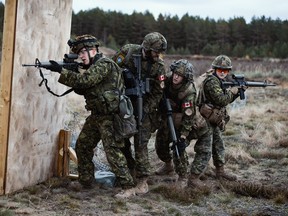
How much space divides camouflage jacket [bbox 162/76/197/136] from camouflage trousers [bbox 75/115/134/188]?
46.1 inches

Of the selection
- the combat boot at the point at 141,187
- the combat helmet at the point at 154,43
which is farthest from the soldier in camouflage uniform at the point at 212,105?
the combat helmet at the point at 154,43

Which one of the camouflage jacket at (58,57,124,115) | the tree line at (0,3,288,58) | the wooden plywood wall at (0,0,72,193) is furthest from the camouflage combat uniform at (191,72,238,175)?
the tree line at (0,3,288,58)

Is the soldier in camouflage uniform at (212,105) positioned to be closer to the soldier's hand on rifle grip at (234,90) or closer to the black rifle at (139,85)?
the soldier's hand on rifle grip at (234,90)

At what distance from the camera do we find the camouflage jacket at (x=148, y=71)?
22.0 ft

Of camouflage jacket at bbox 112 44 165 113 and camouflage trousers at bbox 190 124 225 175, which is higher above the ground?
camouflage jacket at bbox 112 44 165 113

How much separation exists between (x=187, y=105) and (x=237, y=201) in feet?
5.24

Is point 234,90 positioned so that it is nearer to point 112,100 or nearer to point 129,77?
point 129,77

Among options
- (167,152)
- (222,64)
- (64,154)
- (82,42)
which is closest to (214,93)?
(222,64)

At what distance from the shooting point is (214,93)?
23.8 ft

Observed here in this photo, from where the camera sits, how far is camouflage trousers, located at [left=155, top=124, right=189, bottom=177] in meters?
7.06

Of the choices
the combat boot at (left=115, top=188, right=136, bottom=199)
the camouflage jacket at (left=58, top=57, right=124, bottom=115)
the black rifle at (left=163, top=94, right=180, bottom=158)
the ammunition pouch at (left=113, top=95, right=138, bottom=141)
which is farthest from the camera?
the black rifle at (left=163, top=94, right=180, bottom=158)

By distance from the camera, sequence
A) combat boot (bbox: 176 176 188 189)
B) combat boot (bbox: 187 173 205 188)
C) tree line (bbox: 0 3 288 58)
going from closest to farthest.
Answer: combat boot (bbox: 176 176 188 189) < combat boot (bbox: 187 173 205 188) < tree line (bbox: 0 3 288 58)

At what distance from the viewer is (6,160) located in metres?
→ 5.96

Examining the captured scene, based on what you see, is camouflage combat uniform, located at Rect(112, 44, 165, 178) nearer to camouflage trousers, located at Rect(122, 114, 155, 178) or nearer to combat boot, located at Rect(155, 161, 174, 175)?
camouflage trousers, located at Rect(122, 114, 155, 178)
